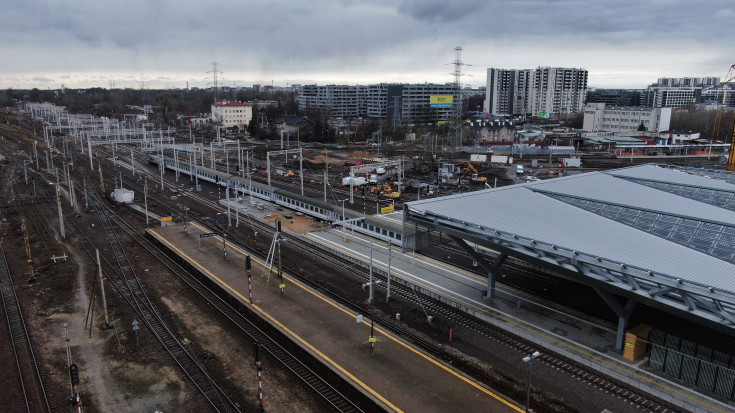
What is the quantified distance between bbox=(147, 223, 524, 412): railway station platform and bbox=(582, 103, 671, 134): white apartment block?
399 ft

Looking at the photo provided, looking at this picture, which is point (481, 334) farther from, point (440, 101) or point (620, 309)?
point (440, 101)

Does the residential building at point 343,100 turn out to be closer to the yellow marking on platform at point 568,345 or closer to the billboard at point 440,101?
the billboard at point 440,101

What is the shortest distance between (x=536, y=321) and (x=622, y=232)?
17.9ft

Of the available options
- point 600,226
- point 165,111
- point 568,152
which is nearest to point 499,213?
point 600,226

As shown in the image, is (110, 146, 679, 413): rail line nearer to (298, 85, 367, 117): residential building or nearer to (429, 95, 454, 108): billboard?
(429, 95, 454, 108): billboard

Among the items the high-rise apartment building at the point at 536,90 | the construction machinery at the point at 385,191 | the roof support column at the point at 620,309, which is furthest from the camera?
the high-rise apartment building at the point at 536,90

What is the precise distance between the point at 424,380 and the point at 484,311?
7.29 m

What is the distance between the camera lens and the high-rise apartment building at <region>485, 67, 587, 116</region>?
17150cm

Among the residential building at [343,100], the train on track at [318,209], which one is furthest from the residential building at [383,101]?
the train on track at [318,209]

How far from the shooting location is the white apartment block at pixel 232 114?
467 ft

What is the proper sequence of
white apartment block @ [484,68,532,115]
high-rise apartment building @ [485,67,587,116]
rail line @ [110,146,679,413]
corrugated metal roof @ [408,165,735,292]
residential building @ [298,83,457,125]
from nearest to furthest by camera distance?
rail line @ [110,146,679,413] → corrugated metal roof @ [408,165,735,292] → residential building @ [298,83,457,125] → high-rise apartment building @ [485,67,587,116] → white apartment block @ [484,68,532,115]

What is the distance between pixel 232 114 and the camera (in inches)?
5659

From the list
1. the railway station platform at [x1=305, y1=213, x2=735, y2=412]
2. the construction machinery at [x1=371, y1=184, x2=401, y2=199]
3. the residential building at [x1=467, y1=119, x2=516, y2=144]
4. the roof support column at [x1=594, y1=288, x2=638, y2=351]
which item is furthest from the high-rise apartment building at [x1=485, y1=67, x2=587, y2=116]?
the roof support column at [x1=594, y1=288, x2=638, y2=351]

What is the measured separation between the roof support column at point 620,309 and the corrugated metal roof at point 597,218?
5.67ft
